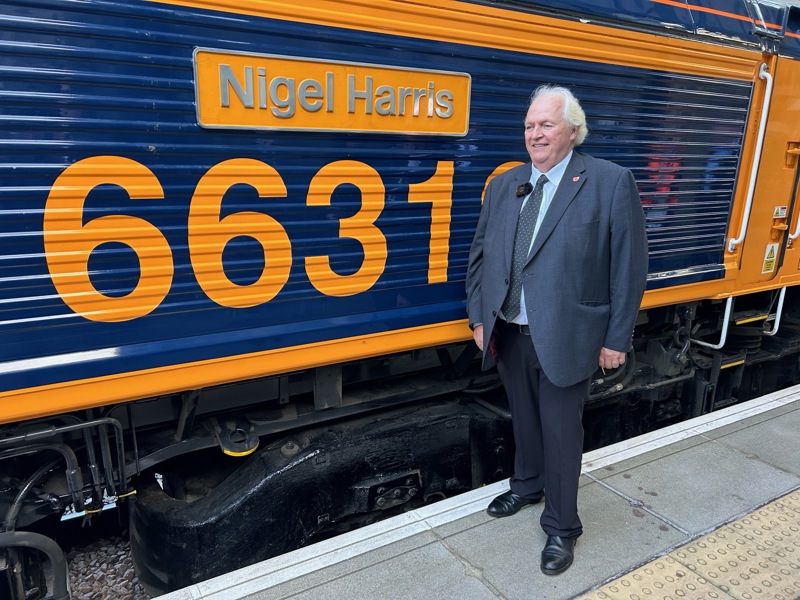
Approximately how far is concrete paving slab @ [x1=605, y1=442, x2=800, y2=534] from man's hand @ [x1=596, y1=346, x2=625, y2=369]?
84cm

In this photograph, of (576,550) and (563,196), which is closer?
(563,196)

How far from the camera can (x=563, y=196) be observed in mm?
2150

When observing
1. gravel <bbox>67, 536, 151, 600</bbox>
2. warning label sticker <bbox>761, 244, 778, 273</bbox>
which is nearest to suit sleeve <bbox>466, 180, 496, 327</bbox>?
gravel <bbox>67, 536, 151, 600</bbox>

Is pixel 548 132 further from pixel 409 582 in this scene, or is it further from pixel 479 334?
pixel 409 582


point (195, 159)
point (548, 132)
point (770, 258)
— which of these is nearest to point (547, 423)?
point (548, 132)

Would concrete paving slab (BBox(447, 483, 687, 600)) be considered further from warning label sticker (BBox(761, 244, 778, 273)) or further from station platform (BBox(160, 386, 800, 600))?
warning label sticker (BBox(761, 244, 778, 273))

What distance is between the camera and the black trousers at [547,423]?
2312 millimetres

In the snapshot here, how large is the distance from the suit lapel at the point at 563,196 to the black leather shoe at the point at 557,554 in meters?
1.10

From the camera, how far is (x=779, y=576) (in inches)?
90.0

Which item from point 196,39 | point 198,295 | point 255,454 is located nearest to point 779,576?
point 255,454

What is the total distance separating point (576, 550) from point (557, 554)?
0.16m

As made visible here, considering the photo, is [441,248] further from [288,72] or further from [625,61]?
[625,61]

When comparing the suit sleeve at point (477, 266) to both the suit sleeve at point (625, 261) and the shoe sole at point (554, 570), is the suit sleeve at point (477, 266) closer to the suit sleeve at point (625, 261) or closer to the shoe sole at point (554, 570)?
the suit sleeve at point (625, 261)

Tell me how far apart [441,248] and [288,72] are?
95cm
